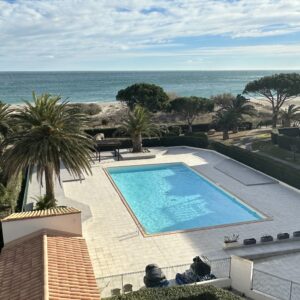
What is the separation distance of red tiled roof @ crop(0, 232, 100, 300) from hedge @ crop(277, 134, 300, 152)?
22.9 meters

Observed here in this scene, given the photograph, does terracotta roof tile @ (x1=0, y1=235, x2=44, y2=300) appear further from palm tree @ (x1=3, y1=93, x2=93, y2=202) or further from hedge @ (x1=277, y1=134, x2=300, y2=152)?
hedge @ (x1=277, y1=134, x2=300, y2=152)

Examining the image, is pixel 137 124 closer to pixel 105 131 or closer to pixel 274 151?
pixel 105 131

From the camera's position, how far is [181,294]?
36.2 ft

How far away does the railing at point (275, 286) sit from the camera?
12.2 metres

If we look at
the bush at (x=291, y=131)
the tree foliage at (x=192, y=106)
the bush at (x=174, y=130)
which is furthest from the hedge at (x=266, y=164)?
the tree foliage at (x=192, y=106)

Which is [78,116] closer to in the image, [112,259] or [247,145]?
[112,259]

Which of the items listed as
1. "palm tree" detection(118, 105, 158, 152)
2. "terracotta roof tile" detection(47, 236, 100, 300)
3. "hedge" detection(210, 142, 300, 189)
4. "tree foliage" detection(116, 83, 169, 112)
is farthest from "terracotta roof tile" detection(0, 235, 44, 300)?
"tree foliage" detection(116, 83, 169, 112)

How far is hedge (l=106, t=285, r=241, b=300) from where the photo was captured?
35.3ft

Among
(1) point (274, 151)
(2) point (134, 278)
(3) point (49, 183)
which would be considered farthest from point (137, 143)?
(2) point (134, 278)

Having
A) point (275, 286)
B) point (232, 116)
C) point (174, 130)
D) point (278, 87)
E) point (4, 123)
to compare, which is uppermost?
point (278, 87)

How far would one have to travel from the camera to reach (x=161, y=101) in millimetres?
45250

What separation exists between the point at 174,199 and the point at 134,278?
10506mm

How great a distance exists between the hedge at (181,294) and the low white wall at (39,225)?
179 inches

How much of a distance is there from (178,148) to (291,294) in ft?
86.2
